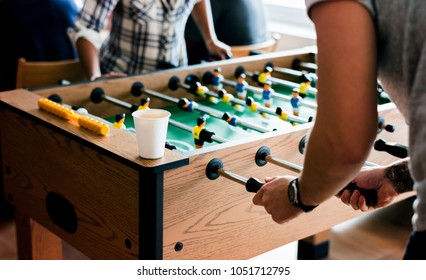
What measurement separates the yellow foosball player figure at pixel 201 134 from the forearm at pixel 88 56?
37.3 inches

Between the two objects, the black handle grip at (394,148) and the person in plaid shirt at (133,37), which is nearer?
the black handle grip at (394,148)

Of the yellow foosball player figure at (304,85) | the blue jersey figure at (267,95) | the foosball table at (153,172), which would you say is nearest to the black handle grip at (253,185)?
the foosball table at (153,172)

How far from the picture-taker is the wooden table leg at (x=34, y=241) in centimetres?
222

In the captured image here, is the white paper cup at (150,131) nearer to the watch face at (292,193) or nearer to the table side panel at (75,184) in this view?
the table side panel at (75,184)

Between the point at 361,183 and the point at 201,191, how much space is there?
1.31 ft

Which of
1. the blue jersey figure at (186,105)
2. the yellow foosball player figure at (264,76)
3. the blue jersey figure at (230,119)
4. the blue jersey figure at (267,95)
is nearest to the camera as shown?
the blue jersey figure at (230,119)

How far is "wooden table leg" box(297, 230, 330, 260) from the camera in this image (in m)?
2.95

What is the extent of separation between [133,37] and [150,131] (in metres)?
1.33

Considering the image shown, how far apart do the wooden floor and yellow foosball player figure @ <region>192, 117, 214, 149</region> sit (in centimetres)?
123

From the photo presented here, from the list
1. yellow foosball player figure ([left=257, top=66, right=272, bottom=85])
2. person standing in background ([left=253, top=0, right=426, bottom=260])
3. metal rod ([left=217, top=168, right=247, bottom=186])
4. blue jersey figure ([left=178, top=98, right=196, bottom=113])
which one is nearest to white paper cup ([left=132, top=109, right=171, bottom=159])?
metal rod ([left=217, top=168, right=247, bottom=186])

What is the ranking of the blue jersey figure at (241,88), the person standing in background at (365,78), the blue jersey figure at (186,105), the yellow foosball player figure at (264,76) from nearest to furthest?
the person standing in background at (365,78)
the blue jersey figure at (186,105)
the blue jersey figure at (241,88)
the yellow foosball player figure at (264,76)

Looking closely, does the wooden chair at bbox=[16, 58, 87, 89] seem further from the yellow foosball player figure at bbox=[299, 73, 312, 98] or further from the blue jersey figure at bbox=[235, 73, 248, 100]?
the yellow foosball player figure at bbox=[299, 73, 312, 98]

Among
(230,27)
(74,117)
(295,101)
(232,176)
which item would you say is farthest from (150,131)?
(230,27)
